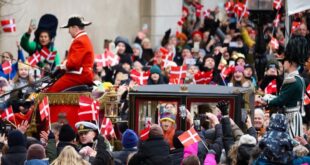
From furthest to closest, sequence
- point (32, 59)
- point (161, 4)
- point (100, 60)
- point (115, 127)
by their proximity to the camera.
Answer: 1. point (161, 4)
2. point (100, 60)
3. point (32, 59)
4. point (115, 127)

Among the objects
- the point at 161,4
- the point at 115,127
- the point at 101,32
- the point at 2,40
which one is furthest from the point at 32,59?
the point at 161,4

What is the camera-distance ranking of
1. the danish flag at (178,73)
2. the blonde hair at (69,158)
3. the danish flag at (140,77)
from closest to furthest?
the blonde hair at (69,158)
the danish flag at (178,73)
the danish flag at (140,77)

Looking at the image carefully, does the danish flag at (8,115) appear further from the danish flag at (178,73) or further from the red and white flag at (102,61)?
the red and white flag at (102,61)

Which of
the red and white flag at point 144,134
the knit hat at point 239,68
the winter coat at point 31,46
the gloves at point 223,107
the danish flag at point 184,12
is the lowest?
the red and white flag at point 144,134

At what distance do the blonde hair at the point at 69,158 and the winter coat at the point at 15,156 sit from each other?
113cm

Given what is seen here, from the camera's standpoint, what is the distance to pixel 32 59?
2919cm

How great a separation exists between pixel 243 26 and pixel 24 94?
15773mm

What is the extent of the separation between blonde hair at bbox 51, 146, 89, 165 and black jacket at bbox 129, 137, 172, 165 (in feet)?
2.52

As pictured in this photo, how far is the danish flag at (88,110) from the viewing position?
72.6 ft

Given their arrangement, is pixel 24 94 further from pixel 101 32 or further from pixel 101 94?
pixel 101 32

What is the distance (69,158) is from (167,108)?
154 inches

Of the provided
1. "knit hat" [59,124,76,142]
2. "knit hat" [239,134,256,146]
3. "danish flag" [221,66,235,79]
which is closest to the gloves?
"knit hat" [239,134,256,146]

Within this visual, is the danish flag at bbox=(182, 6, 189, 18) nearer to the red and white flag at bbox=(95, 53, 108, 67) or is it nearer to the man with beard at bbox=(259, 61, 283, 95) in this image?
the red and white flag at bbox=(95, 53, 108, 67)

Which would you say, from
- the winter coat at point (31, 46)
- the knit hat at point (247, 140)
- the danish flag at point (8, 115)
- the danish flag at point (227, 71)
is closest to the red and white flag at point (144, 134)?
the knit hat at point (247, 140)
